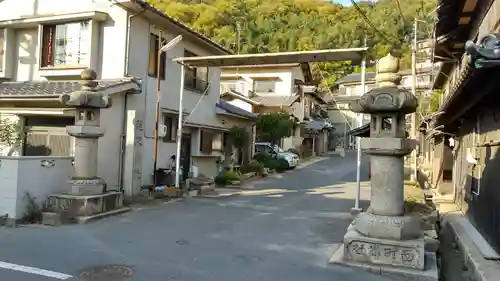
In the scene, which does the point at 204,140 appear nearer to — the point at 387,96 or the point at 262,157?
the point at 262,157

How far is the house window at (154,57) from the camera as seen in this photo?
1456 centimetres

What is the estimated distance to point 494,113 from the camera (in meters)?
7.66

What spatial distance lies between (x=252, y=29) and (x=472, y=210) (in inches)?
1918

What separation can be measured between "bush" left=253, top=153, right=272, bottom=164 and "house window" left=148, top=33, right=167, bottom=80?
1211cm

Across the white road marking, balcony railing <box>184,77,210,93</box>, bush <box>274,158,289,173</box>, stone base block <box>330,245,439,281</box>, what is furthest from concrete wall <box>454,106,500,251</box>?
bush <box>274,158,289,173</box>

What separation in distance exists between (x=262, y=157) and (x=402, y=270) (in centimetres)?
1988

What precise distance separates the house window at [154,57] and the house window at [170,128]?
173cm

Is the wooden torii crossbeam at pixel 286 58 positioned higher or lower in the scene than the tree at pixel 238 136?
higher

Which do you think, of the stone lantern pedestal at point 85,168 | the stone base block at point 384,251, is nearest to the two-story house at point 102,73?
the stone lantern pedestal at point 85,168

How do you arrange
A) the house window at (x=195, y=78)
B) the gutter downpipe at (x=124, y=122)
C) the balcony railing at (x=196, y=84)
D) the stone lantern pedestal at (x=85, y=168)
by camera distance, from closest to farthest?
the stone lantern pedestal at (x=85, y=168) → the gutter downpipe at (x=124, y=122) → the house window at (x=195, y=78) → the balcony railing at (x=196, y=84)

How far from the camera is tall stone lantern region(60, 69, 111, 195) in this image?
1002 cm

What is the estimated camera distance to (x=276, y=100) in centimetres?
3428

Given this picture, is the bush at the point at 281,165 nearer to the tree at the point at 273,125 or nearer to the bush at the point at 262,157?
the bush at the point at 262,157

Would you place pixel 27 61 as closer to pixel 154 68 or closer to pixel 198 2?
pixel 154 68
